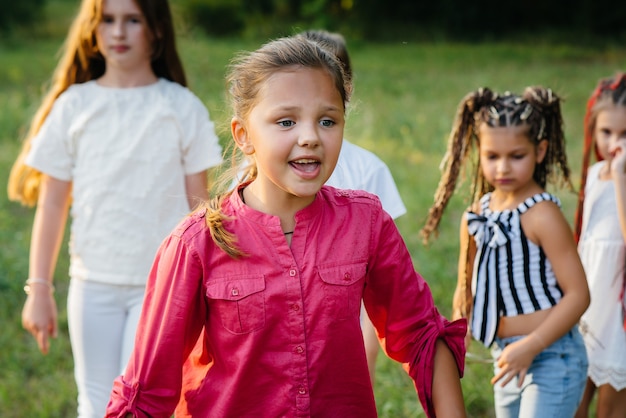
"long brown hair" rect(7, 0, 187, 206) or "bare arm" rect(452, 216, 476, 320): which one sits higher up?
"long brown hair" rect(7, 0, 187, 206)

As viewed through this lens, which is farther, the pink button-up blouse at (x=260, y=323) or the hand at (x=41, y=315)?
the hand at (x=41, y=315)

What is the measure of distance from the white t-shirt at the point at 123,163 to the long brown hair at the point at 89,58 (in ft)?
0.37

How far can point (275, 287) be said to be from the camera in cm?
205

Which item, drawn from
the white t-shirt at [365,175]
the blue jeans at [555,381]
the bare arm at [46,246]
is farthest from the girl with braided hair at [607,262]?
the bare arm at [46,246]

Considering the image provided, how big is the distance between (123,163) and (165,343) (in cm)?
134

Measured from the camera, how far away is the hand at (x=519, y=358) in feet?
9.04

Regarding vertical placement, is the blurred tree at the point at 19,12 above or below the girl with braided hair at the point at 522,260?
above

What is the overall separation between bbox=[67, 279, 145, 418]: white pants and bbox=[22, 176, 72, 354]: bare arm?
102 mm

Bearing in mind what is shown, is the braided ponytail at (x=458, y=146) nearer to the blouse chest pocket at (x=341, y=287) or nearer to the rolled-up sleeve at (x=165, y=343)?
the blouse chest pocket at (x=341, y=287)

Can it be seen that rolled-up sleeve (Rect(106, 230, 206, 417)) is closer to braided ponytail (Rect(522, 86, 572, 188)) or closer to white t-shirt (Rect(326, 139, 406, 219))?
white t-shirt (Rect(326, 139, 406, 219))

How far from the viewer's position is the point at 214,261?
2.06 metres

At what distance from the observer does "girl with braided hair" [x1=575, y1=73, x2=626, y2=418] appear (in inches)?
127

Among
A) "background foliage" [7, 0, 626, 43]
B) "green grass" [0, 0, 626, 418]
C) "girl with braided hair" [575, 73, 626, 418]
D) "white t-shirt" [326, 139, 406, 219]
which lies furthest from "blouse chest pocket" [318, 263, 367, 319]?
"background foliage" [7, 0, 626, 43]

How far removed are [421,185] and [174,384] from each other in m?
5.37
